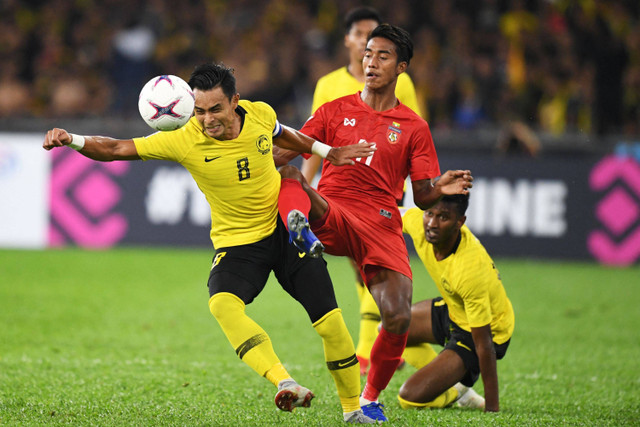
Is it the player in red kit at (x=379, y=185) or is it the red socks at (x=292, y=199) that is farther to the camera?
the player in red kit at (x=379, y=185)

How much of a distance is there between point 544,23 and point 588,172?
11.3ft

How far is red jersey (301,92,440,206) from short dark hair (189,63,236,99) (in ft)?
2.89

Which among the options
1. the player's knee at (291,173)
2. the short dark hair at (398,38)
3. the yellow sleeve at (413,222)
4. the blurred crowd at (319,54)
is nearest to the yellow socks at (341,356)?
the player's knee at (291,173)

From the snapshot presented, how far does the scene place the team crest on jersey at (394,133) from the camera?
5461mm

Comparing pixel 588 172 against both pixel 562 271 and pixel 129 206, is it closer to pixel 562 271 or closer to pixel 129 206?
pixel 562 271

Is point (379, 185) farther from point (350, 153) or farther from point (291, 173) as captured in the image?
point (291, 173)

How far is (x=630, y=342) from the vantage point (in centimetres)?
816

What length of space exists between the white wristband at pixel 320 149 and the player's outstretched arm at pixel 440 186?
59 cm

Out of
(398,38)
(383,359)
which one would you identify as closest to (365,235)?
(383,359)

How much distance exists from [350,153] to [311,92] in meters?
9.62

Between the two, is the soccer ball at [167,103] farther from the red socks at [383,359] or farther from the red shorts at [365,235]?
the red socks at [383,359]

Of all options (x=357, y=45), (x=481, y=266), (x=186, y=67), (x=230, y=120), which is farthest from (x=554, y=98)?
(x=230, y=120)

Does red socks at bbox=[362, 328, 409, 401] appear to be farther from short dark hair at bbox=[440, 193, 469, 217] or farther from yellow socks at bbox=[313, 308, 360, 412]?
short dark hair at bbox=[440, 193, 469, 217]

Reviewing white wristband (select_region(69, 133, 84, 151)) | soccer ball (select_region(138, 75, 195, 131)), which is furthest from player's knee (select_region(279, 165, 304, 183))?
white wristband (select_region(69, 133, 84, 151))
